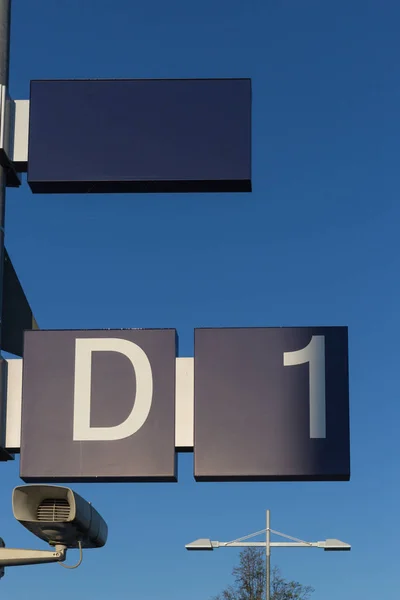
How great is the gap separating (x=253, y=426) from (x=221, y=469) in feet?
1.38

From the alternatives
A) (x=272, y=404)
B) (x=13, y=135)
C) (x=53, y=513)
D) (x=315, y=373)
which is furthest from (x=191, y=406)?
(x=13, y=135)

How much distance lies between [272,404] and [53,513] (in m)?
2.59

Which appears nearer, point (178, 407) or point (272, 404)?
point (272, 404)

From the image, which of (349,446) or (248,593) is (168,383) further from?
(248,593)

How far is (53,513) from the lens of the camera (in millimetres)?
7711

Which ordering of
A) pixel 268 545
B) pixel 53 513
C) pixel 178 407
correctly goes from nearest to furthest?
pixel 53 513 < pixel 178 407 < pixel 268 545

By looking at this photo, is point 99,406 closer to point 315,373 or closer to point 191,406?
point 191,406

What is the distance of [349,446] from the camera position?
31.4 feet

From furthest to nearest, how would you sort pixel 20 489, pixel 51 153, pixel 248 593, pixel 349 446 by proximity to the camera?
pixel 248 593 → pixel 51 153 → pixel 349 446 → pixel 20 489

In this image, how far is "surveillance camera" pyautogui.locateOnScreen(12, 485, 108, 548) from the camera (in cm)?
764

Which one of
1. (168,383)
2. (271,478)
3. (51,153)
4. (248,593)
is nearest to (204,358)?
(168,383)

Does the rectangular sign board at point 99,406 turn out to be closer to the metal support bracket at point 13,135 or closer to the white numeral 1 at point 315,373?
the white numeral 1 at point 315,373

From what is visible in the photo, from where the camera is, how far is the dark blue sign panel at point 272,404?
9.61 m

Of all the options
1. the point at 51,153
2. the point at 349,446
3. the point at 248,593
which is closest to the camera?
the point at 349,446
